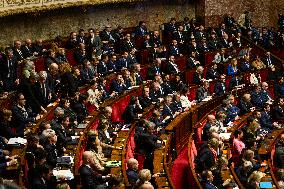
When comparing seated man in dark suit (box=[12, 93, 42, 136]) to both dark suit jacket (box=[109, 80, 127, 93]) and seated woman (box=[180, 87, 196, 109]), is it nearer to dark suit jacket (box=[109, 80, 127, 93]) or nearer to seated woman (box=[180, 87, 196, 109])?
dark suit jacket (box=[109, 80, 127, 93])

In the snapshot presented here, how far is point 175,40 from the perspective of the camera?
32.2ft

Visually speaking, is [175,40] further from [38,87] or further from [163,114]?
[38,87]

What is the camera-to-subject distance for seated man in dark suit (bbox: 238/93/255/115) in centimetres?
806

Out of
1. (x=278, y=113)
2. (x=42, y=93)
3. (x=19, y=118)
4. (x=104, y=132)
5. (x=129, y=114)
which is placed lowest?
(x=278, y=113)

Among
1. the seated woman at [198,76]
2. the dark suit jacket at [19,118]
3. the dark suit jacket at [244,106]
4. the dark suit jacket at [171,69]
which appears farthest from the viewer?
the dark suit jacket at [171,69]

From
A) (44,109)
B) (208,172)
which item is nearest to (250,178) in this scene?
(208,172)

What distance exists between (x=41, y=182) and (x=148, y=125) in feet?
6.09

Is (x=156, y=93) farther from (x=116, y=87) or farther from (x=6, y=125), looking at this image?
(x=6, y=125)

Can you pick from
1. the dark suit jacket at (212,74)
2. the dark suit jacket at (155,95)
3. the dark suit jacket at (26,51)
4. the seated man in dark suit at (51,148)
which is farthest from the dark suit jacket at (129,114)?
the dark suit jacket at (212,74)

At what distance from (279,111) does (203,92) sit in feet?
3.91

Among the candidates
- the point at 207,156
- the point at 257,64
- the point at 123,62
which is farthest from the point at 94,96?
the point at 257,64

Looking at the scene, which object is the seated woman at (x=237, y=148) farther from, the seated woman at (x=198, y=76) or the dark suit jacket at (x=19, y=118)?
the seated woman at (x=198, y=76)

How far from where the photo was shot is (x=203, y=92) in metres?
8.34

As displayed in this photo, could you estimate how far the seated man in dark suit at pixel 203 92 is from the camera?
8.26 metres
